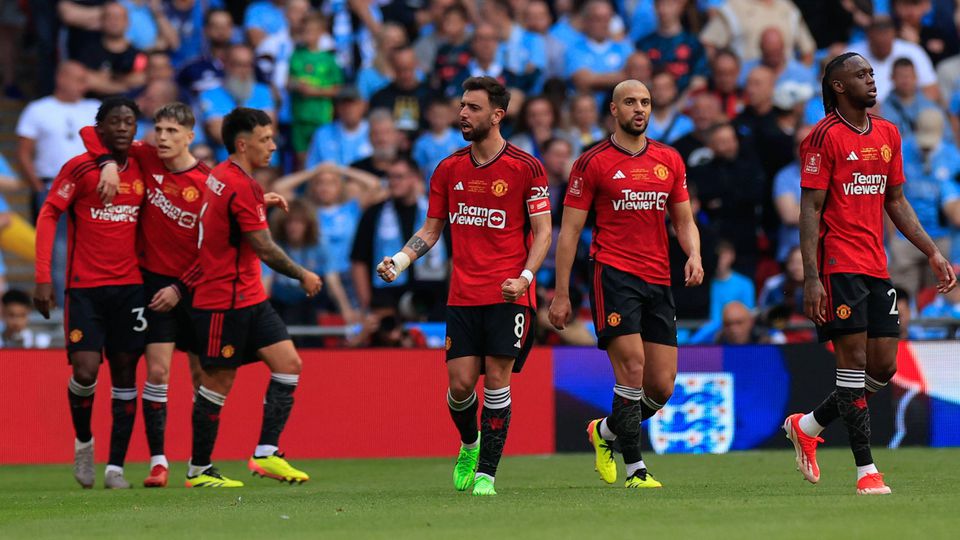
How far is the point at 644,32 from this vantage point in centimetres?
2086

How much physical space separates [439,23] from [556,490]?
10801 mm

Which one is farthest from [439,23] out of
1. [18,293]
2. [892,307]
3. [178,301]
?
[892,307]

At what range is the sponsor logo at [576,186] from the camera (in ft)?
35.1

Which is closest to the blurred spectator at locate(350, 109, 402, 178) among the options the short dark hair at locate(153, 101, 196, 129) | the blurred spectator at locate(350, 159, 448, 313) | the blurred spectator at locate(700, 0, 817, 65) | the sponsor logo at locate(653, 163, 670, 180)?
the blurred spectator at locate(350, 159, 448, 313)

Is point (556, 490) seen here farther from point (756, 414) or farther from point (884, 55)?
point (884, 55)

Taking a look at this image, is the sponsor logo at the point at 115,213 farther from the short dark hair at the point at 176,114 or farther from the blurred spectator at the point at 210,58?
the blurred spectator at the point at 210,58

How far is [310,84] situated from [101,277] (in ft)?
24.8

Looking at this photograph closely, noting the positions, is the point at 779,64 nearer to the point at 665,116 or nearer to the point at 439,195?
the point at 665,116

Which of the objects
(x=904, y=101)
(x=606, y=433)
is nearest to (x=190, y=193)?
(x=606, y=433)

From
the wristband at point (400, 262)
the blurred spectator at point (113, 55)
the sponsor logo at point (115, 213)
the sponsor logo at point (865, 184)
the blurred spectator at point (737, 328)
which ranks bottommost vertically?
the blurred spectator at point (737, 328)

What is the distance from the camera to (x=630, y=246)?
35.0 ft

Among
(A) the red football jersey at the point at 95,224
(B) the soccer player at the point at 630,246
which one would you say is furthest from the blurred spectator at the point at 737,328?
(A) the red football jersey at the point at 95,224

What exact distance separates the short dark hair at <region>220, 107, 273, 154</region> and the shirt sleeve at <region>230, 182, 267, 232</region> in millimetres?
451

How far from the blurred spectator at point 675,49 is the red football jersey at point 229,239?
932 cm
